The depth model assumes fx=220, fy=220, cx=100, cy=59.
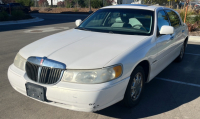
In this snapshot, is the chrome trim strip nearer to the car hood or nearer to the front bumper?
the car hood

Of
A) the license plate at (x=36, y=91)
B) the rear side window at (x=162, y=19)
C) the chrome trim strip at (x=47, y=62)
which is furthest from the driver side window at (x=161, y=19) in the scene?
the license plate at (x=36, y=91)

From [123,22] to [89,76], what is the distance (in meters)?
1.98

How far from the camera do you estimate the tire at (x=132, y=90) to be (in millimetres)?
3389

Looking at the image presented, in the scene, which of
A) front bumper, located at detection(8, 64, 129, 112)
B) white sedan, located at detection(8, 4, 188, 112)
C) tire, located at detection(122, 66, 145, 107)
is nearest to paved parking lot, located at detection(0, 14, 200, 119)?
tire, located at detection(122, 66, 145, 107)

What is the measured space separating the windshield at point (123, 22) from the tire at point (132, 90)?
897 millimetres

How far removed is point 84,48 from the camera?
3.45 meters

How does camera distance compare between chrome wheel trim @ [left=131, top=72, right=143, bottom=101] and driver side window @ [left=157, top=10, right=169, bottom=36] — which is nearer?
chrome wheel trim @ [left=131, top=72, right=143, bottom=101]

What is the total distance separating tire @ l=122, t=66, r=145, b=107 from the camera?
11.1 feet

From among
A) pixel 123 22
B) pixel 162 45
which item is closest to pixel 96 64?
pixel 123 22

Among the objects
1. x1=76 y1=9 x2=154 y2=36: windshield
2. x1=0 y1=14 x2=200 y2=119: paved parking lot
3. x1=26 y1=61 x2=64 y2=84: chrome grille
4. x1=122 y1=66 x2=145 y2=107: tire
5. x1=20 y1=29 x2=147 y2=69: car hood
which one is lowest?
x1=0 y1=14 x2=200 y2=119: paved parking lot

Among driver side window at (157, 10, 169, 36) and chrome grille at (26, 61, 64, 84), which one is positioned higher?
driver side window at (157, 10, 169, 36)

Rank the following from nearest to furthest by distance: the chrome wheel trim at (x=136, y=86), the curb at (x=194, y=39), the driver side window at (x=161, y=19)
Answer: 1. the chrome wheel trim at (x=136, y=86)
2. the driver side window at (x=161, y=19)
3. the curb at (x=194, y=39)

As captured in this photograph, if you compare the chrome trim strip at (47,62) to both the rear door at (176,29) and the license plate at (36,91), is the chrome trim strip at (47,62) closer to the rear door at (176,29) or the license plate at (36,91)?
the license plate at (36,91)

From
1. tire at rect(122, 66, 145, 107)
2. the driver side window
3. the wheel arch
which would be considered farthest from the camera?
the driver side window
